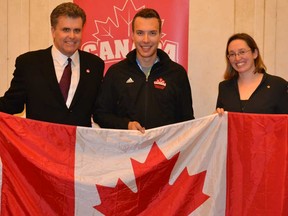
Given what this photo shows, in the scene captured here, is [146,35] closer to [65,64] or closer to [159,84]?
[159,84]

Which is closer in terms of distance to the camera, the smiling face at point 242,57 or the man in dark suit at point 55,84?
the man in dark suit at point 55,84

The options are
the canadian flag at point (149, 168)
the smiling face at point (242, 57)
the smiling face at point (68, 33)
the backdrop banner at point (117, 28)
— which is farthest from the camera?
the backdrop banner at point (117, 28)

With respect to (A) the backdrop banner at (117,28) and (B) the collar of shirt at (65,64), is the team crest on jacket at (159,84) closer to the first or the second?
(B) the collar of shirt at (65,64)

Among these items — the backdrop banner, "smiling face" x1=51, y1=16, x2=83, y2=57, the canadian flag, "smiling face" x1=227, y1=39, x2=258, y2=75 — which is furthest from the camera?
the backdrop banner

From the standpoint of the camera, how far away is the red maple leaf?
275 cm

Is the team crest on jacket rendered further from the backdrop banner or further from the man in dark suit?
the backdrop banner

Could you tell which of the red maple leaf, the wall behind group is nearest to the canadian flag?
the red maple leaf

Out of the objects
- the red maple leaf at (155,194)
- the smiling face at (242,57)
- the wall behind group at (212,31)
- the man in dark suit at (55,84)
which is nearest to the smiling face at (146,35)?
the man in dark suit at (55,84)

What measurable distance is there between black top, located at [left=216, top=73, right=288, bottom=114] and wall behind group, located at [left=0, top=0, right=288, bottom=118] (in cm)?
88

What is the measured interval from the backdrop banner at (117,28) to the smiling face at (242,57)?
32.5 inches

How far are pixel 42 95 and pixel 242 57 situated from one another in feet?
4.61

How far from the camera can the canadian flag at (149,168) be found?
2719 millimetres

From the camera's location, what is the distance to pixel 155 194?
9.11ft

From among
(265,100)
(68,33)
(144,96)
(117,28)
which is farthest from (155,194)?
(117,28)
